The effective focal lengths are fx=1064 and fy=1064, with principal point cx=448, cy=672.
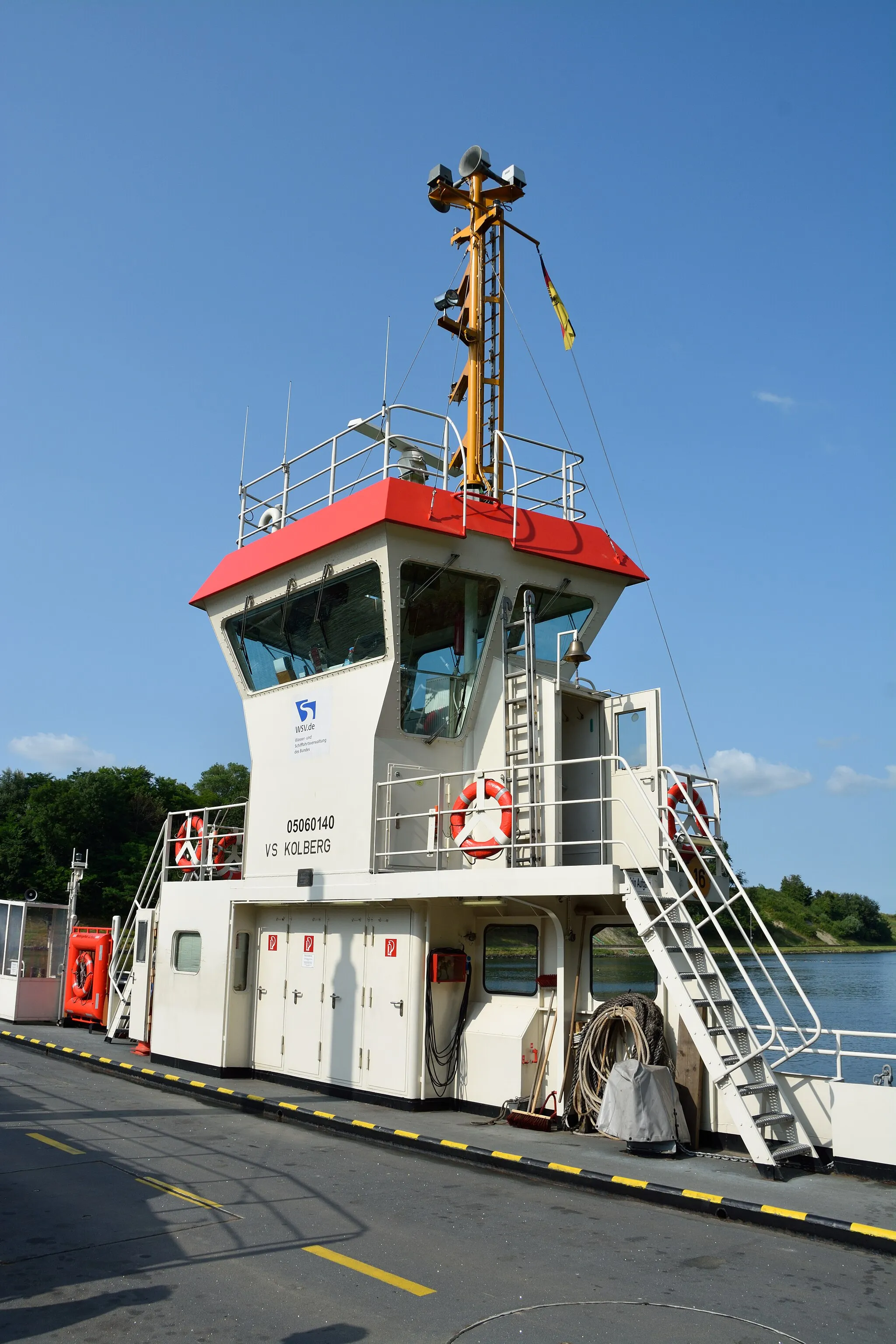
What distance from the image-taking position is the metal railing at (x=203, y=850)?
1587cm

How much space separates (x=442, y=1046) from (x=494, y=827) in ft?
9.26

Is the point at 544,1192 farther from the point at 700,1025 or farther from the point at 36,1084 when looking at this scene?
the point at 36,1084

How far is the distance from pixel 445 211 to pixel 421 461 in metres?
4.10

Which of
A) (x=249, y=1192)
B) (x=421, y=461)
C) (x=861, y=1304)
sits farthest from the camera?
(x=421, y=461)

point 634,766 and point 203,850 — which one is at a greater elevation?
point 634,766

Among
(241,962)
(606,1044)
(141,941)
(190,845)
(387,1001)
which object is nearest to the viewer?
(606,1044)

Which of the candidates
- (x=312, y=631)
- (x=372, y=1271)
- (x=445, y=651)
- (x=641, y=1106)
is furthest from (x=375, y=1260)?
(x=312, y=631)

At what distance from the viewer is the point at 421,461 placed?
1396cm

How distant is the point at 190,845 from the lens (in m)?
16.5

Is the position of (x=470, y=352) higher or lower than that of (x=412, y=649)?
higher

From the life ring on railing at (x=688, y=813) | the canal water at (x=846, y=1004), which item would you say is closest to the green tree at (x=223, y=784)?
the canal water at (x=846, y=1004)

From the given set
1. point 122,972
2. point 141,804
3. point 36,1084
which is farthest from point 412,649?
point 141,804

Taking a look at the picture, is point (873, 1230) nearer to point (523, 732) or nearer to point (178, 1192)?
point (178, 1192)

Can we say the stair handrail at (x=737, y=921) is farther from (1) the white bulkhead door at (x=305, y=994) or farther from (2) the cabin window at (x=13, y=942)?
(2) the cabin window at (x=13, y=942)
